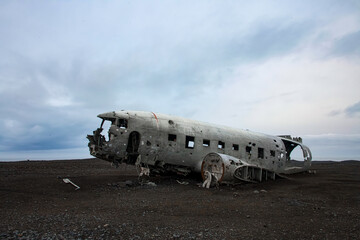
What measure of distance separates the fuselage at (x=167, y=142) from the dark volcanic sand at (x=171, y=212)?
185 centimetres

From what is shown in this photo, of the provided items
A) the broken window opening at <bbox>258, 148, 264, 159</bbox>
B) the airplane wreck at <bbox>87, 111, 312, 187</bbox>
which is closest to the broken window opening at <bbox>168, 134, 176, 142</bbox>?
the airplane wreck at <bbox>87, 111, 312, 187</bbox>

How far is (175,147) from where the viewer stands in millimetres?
15930

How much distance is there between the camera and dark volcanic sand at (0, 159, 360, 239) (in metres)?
6.78

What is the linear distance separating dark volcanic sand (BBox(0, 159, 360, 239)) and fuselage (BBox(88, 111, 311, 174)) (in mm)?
1849

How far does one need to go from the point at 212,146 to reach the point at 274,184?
184 inches

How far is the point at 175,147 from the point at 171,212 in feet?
23.0

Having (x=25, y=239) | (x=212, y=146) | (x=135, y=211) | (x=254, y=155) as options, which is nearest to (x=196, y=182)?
(x=212, y=146)

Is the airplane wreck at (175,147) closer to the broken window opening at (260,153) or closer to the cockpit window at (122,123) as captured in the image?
the cockpit window at (122,123)

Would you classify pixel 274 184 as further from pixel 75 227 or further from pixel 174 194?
pixel 75 227

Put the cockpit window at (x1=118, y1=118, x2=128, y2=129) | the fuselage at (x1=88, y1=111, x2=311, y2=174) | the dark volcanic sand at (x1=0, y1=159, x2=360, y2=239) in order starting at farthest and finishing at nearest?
the cockpit window at (x1=118, y1=118, x2=128, y2=129) < the fuselage at (x1=88, y1=111, x2=311, y2=174) < the dark volcanic sand at (x1=0, y1=159, x2=360, y2=239)

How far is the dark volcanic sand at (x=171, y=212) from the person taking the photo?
6.78 meters

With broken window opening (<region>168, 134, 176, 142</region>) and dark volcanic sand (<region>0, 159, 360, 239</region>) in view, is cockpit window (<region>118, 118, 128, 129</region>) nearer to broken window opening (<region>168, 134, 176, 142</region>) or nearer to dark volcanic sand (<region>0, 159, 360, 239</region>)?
broken window opening (<region>168, 134, 176, 142</region>)

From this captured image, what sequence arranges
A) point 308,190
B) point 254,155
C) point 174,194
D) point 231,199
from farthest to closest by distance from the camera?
point 254,155
point 308,190
point 174,194
point 231,199

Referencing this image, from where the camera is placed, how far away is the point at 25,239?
20.1 feet
